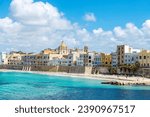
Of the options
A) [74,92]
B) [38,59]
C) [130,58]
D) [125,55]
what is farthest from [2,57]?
[74,92]

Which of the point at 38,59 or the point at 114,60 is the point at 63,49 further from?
the point at 114,60

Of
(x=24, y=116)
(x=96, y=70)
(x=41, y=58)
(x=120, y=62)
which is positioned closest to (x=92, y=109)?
(x=24, y=116)

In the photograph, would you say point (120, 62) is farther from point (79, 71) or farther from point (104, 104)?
point (104, 104)

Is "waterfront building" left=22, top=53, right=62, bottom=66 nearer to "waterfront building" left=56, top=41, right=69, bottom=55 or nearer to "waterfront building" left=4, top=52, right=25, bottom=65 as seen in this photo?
"waterfront building" left=4, top=52, right=25, bottom=65

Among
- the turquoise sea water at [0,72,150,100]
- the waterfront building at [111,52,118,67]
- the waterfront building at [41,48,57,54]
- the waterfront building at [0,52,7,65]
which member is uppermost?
the waterfront building at [41,48,57,54]

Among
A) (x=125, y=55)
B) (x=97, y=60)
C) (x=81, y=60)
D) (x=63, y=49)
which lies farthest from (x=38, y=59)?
(x=125, y=55)

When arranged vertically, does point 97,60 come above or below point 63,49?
below

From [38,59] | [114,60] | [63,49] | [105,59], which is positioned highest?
[63,49]

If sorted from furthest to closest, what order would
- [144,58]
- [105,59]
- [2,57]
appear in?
[2,57] < [105,59] < [144,58]

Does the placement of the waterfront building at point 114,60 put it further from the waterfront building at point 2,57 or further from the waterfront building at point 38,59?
the waterfront building at point 2,57

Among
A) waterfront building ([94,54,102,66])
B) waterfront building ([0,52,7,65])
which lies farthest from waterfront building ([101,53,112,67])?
waterfront building ([0,52,7,65])

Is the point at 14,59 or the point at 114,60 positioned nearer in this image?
the point at 114,60

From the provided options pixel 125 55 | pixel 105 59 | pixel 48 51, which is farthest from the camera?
pixel 48 51

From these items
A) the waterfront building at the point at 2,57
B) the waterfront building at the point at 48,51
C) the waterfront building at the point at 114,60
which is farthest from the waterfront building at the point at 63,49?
the waterfront building at the point at 114,60
